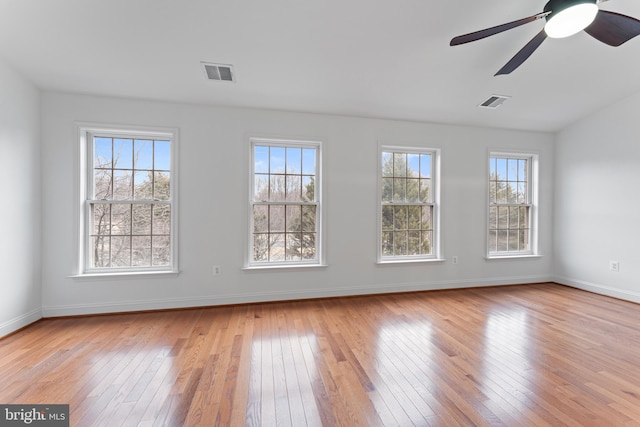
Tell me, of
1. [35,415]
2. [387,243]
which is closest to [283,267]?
[387,243]

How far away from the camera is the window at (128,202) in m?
3.23

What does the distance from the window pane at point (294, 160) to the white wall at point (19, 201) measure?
2.73 meters

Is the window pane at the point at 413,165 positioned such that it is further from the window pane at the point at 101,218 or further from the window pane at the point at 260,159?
the window pane at the point at 101,218

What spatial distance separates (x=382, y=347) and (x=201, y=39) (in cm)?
315

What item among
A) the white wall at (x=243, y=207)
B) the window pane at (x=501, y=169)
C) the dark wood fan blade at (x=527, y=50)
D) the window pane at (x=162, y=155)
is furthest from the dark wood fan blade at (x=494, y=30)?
the window pane at (x=162, y=155)

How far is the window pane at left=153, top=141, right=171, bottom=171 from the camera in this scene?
3.39 m

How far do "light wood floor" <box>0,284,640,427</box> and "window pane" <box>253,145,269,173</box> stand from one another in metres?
1.81

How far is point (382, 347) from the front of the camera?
2.41 metres

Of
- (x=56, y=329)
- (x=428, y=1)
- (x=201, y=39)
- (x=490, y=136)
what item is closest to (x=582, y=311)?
(x=490, y=136)

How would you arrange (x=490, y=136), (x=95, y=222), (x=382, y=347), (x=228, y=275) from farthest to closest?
(x=490, y=136)
(x=228, y=275)
(x=95, y=222)
(x=382, y=347)

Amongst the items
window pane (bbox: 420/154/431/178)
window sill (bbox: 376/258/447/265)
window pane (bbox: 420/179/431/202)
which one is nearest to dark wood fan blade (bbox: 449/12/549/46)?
window pane (bbox: 420/154/431/178)

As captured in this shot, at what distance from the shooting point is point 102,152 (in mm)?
3264

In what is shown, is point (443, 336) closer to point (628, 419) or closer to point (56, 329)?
point (628, 419)

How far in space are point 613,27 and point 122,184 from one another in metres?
4.73
